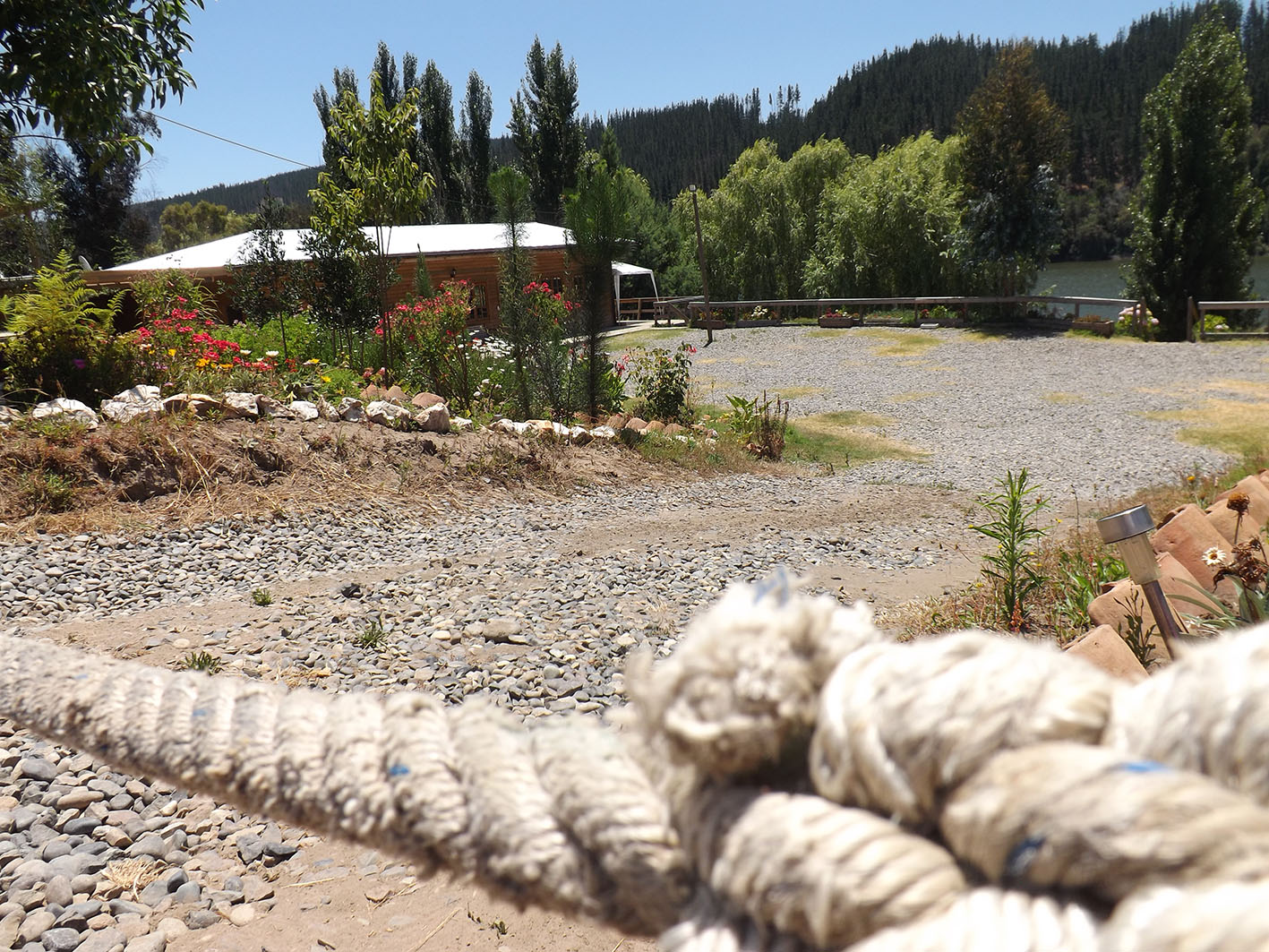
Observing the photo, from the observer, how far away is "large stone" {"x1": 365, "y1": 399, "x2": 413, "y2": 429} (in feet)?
31.5

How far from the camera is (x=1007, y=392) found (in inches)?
717

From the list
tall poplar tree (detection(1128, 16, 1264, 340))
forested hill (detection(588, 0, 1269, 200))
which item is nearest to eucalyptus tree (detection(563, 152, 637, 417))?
tall poplar tree (detection(1128, 16, 1264, 340))

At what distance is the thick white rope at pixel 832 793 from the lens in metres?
0.37

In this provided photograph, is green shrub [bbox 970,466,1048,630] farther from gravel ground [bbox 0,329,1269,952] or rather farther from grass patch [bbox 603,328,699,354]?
grass patch [bbox 603,328,699,354]

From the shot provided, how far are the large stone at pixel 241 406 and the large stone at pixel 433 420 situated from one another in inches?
69.1

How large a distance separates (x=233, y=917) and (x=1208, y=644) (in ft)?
10.8

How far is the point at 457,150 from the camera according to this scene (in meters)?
49.3

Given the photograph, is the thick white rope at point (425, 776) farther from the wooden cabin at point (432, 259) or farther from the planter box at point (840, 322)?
the planter box at point (840, 322)

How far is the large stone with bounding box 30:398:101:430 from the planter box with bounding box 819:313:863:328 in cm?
2677

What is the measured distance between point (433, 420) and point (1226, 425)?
12830 mm

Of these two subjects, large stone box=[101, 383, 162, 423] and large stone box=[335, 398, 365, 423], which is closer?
large stone box=[101, 383, 162, 423]

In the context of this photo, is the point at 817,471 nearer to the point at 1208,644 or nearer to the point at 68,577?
the point at 68,577

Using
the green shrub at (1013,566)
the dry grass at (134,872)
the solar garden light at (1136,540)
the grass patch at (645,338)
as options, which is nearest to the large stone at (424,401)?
the green shrub at (1013,566)

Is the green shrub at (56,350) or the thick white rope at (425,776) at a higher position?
the green shrub at (56,350)
